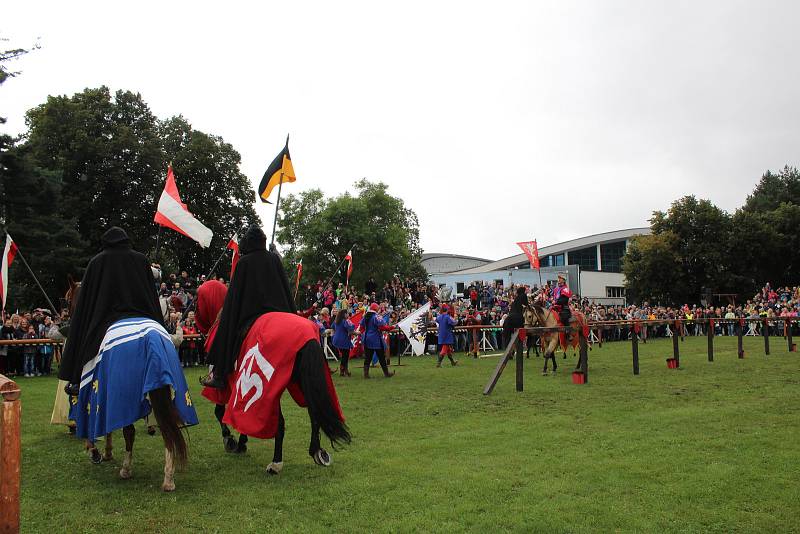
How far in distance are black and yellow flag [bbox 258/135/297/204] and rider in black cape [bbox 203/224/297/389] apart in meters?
3.70

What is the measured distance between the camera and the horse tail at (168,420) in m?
6.14

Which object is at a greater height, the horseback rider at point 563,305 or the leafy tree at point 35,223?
the leafy tree at point 35,223

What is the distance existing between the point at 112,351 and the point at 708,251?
53.7 metres

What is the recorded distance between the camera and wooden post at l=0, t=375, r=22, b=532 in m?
3.88

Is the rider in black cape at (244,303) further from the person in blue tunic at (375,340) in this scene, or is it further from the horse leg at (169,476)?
the person in blue tunic at (375,340)

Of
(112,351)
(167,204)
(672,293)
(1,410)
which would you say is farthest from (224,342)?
(672,293)

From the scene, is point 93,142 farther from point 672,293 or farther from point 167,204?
point 672,293

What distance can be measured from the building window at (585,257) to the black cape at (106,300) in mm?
66827

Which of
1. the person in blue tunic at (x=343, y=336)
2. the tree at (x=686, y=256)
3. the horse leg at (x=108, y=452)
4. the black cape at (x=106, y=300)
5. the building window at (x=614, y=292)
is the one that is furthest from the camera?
the building window at (x=614, y=292)

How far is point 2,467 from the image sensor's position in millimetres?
3906

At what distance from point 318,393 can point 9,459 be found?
3.15m

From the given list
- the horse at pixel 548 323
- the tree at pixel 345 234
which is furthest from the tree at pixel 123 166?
the horse at pixel 548 323

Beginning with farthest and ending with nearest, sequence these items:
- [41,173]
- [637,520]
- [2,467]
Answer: [41,173] → [637,520] → [2,467]

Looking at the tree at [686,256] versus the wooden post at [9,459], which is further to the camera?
the tree at [686,256]
